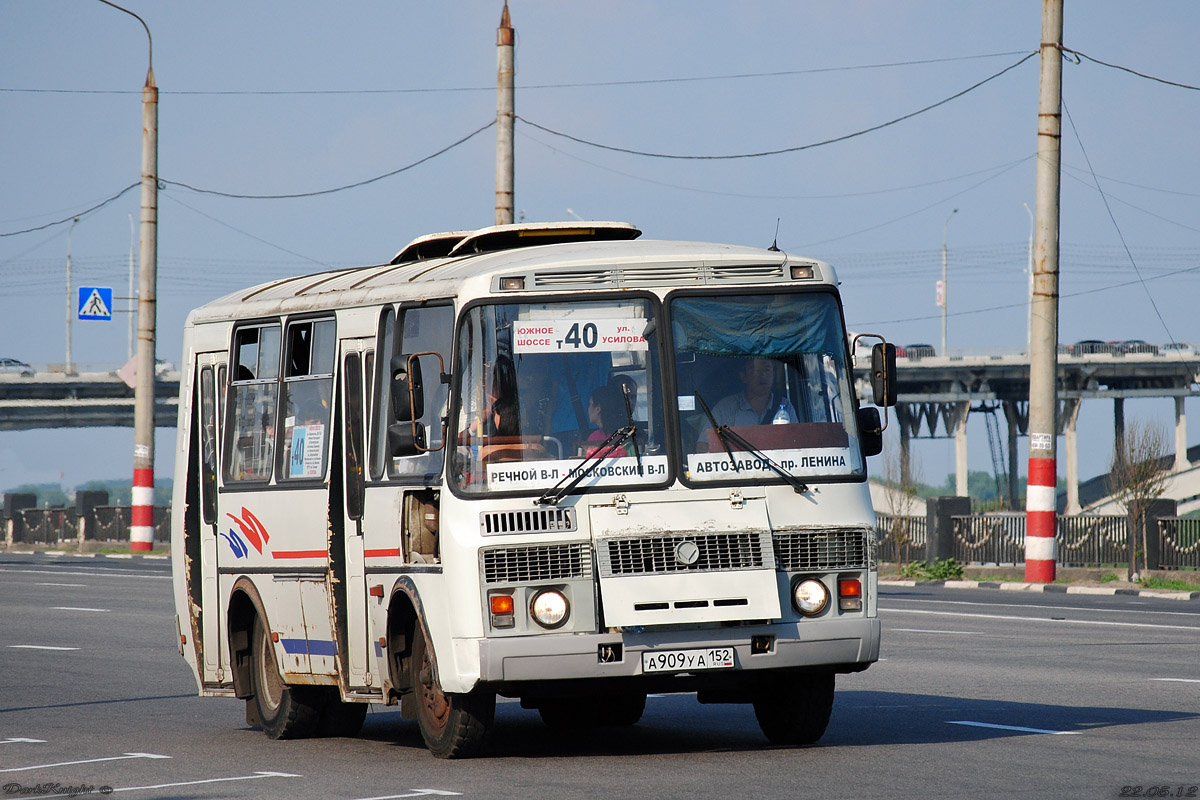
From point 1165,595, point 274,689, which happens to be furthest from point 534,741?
point 1165,595

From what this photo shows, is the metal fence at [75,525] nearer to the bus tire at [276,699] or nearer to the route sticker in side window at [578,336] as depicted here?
the bus tire at [276,699]

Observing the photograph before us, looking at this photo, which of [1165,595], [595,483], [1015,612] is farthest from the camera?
[1165,595]

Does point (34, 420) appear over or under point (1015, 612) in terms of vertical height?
over

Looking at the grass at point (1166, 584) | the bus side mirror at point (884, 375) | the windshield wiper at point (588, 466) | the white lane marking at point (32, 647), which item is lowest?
the white lane marking at point (32, 647)

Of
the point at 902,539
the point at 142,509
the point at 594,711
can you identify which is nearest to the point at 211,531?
the point at 594,711

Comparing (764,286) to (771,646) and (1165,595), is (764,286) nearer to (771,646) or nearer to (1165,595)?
(771,646)

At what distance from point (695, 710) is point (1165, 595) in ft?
59.9

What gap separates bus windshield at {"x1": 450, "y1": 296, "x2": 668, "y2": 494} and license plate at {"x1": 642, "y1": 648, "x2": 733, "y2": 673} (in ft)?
2.99

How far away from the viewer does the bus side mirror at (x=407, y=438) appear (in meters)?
10.2

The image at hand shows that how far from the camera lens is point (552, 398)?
10.2 metres

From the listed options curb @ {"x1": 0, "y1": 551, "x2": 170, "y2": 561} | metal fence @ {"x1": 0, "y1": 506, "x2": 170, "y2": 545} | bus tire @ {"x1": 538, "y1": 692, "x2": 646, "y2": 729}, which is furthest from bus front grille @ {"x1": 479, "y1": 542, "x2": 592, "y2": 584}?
metal fence @ {"x1": 0, "y1": 506, "x2": 170, "y2": 545}

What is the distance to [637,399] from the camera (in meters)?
10.4

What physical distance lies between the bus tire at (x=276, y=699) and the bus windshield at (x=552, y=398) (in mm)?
2811

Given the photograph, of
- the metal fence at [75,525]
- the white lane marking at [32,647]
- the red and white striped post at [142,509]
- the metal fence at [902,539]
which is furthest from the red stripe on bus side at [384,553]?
the metal fence at [75,525]
